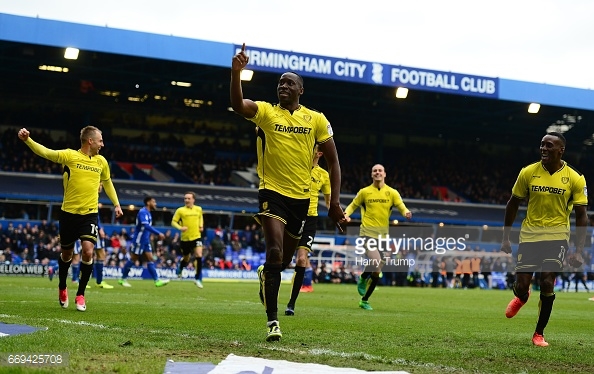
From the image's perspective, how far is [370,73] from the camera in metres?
42.7

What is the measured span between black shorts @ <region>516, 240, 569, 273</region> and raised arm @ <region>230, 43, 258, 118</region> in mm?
3501

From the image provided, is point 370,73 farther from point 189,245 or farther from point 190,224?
point 189,245

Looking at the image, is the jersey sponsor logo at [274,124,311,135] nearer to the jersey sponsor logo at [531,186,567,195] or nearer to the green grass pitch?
the green grass pitch

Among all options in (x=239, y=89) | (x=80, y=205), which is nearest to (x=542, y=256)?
(x=239, y=89)

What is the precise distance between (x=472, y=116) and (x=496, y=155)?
8.93m

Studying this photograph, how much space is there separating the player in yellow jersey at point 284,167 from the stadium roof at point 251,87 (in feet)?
101

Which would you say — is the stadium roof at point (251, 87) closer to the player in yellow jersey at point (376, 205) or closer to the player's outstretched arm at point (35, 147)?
the player in yellow jersey at point (376, 205)

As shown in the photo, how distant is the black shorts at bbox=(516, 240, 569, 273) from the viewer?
970 centimetres

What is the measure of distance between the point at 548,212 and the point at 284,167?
10.2 ft

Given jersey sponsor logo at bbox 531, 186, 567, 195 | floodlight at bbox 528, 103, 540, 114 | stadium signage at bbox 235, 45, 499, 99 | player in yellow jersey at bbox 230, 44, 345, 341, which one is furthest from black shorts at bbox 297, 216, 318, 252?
floodlight at bbox 528, 103, 540, 114

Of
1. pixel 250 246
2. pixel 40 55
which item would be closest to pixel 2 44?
pixel 40 55

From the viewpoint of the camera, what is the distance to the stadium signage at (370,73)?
39.9 m

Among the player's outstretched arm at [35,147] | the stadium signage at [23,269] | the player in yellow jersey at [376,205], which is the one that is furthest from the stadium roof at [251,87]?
the player's outstretched arm at [35,147]

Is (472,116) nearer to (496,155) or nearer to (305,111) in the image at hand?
(496,155)
